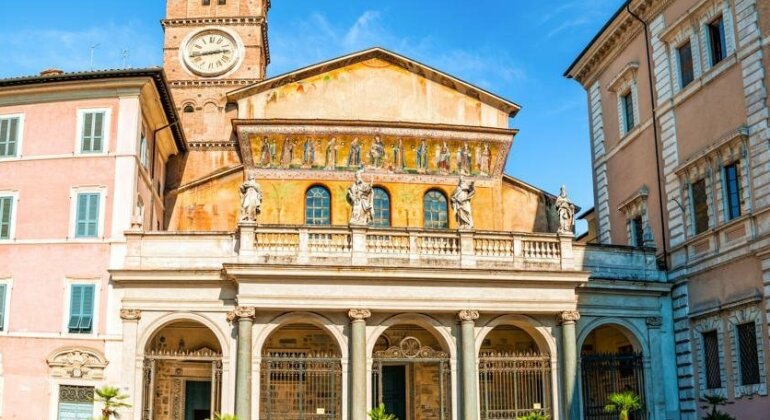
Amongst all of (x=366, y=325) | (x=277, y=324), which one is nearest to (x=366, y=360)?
(x=366, y=325)

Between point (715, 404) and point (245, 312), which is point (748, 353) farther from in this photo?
point (245, 312)

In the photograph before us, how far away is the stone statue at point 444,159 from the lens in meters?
30.3

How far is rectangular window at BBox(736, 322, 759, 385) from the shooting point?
71.9ft

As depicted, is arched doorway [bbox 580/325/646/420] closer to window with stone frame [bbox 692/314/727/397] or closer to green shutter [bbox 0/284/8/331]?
window with stone frame [bbox 692/314/727/397]

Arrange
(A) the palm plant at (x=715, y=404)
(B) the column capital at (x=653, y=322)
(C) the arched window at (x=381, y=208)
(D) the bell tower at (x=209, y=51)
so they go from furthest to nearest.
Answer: (D) the bell tower at (x=209, y=51), (C) the arched window at (x=381, y=208), (B) the column capital at (x=653, y=322), (A) the palm plant at (x=715, y=404)

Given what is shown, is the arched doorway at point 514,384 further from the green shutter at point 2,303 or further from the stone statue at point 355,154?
the green shutter at point 2,303

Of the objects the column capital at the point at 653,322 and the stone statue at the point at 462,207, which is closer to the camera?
the stone statue at the point at 462,207

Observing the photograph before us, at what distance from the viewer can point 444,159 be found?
30.4 m

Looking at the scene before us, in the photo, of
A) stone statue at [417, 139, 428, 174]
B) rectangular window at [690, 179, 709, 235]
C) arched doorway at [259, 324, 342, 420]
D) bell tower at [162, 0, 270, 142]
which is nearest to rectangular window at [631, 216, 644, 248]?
rectangular window at [690, 179, 709, 235]

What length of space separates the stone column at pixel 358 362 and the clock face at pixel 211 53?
24702 millimetres

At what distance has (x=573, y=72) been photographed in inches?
1286

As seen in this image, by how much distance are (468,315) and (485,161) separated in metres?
8.46

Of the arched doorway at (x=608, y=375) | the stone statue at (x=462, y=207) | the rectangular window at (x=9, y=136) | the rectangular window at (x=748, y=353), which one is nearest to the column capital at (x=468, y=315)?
the stone statue at (x=462, y=207)

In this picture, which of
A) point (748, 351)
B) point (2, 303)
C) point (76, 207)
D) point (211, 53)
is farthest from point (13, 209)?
point (211, 53)
